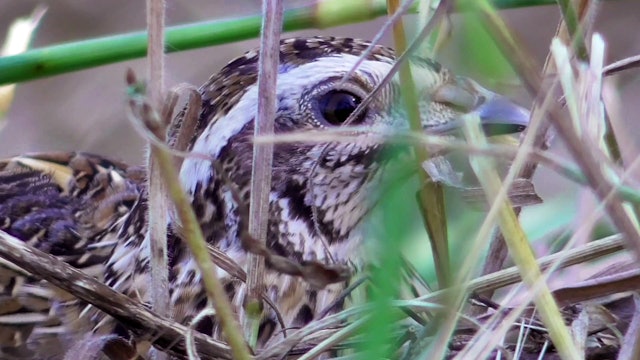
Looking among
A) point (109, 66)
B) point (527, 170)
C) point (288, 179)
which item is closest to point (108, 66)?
point (109, 66)

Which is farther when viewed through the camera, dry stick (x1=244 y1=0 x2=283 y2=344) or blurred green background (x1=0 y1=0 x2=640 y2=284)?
blurred green background (x1=0 y1=0 x2=640 y2=284)

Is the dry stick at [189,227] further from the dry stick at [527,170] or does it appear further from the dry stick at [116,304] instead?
the dry stick at [527,170]

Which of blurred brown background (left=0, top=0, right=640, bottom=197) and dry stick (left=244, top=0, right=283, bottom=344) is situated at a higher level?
blurred brown background (left=0, top=0, right=640, bottom=197)

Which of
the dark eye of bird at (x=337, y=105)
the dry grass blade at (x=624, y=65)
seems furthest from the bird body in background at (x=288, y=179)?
the dry grass blade at (x=624, y=65)

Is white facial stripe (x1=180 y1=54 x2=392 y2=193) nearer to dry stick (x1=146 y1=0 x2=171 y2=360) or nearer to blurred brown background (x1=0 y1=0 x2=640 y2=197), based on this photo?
dry stick (x1=146 y1=0 x2=171 y2=360)

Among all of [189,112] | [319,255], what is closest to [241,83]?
[319,255]

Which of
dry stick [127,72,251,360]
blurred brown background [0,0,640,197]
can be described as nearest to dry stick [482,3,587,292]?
dry stick [127,72,251,360]
